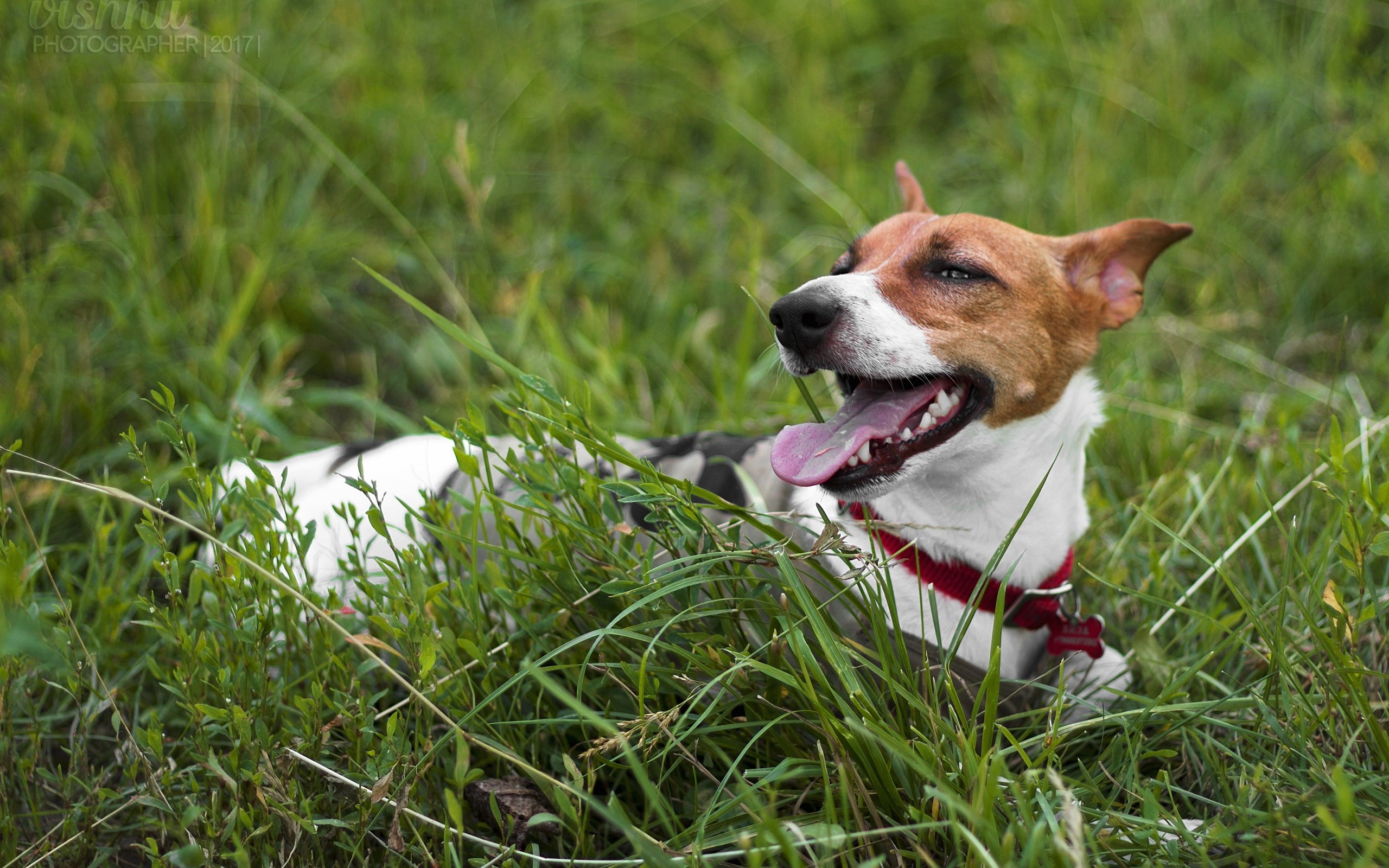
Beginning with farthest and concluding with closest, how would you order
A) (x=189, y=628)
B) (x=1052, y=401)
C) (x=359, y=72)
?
(x=359, y=72) < (x=1052, y=401) < (x=189, y=628)

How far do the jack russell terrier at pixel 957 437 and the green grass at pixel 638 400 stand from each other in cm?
23

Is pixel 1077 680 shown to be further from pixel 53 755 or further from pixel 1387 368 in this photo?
pixel 53 755

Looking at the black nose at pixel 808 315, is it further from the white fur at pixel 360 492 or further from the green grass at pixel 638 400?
the white fur at pixel 360 492

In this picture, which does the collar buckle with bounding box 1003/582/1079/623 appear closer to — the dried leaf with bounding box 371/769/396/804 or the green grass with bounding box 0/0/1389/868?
the green grass with bounding box 0/0/1389/868

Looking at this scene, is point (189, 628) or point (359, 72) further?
point (359, 72)

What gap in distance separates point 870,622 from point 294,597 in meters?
1.27

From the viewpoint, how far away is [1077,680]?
250 centimetres

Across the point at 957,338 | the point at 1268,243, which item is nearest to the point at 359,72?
the point at 957,338

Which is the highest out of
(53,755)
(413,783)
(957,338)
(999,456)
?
(957,338)

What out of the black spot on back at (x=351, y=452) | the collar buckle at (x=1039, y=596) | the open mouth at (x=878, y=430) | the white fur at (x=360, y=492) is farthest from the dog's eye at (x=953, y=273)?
the black spot on back at (x=351, y=452)

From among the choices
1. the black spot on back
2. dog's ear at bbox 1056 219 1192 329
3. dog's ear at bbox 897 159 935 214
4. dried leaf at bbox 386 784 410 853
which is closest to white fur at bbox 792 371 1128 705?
dog's ear at bbox 1056 219 1192 329

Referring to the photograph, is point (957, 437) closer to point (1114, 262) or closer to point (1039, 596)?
point (1039, 596)

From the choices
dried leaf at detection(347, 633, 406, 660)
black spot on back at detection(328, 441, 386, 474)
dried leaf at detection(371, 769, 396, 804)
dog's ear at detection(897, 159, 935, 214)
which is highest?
dog's ear at detection(897, 159, 935, 214)

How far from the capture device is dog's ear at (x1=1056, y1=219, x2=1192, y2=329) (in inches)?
104
